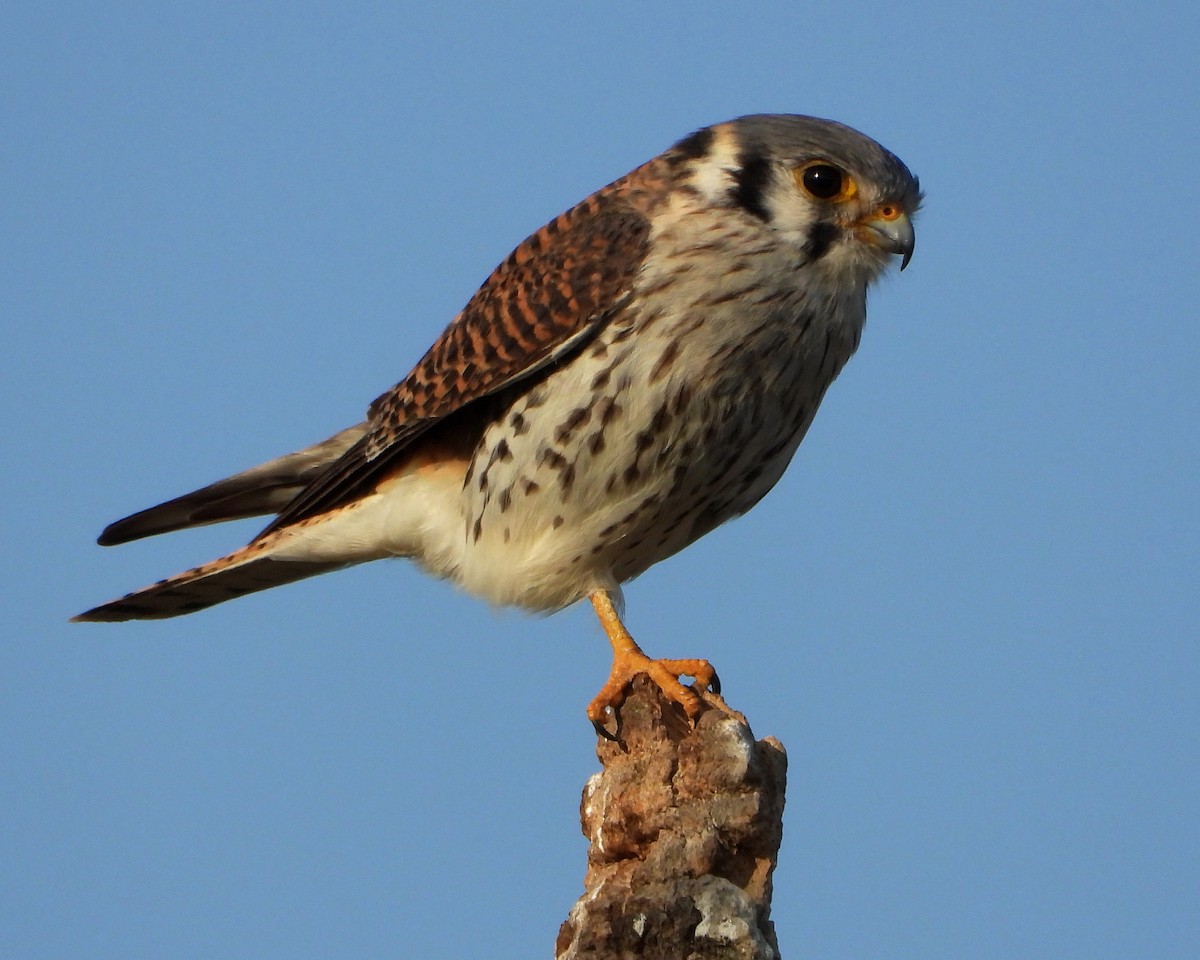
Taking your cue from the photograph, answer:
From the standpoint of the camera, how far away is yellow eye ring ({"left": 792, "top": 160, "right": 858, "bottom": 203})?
4449mm

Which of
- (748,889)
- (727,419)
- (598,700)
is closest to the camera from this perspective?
(748,889)

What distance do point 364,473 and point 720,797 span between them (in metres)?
1.90

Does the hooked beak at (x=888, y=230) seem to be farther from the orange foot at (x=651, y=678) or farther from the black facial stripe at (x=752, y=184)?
the orange foot at (x=651, y=678)

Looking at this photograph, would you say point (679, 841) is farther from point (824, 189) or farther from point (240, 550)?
point (240, 550)

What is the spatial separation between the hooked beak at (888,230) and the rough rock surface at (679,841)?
1.44 meters

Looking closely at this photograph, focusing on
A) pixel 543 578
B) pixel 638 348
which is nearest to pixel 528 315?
pixel 638 348

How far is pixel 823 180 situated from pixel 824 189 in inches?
1.0

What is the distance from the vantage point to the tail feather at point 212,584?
510 cm

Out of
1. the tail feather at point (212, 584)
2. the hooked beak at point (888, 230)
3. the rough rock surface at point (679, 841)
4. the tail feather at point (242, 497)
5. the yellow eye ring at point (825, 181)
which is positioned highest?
the yellow eye ring at point (825, 181)

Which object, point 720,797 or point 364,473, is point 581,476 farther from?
point 720,797

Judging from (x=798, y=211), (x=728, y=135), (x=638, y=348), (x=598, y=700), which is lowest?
(x=598, y=700)

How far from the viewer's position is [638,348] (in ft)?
13.8

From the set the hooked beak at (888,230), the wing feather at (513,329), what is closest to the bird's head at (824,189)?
the hooked beak at (888,230)

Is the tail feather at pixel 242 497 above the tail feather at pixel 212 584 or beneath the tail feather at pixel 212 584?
above
